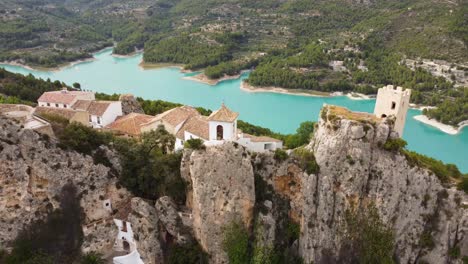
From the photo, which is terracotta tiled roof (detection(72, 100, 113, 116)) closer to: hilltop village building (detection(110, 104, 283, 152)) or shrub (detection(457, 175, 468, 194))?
hilltop village building (detection(110, 104, 283, 152))

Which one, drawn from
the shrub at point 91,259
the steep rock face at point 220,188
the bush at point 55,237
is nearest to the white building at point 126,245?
the shrub at point 91,259

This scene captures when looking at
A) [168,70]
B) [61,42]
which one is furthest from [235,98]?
[61,42]

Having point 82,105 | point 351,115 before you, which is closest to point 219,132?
point 351,115

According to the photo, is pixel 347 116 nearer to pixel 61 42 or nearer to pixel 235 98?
pixel 235 98

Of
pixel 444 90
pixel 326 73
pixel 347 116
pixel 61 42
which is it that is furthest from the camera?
pixel 61 42

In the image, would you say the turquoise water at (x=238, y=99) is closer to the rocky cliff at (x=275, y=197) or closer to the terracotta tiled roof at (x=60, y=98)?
the rocky cliff at (x=275, y=197)

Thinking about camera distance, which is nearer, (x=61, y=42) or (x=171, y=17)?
(x=61, y=42)
